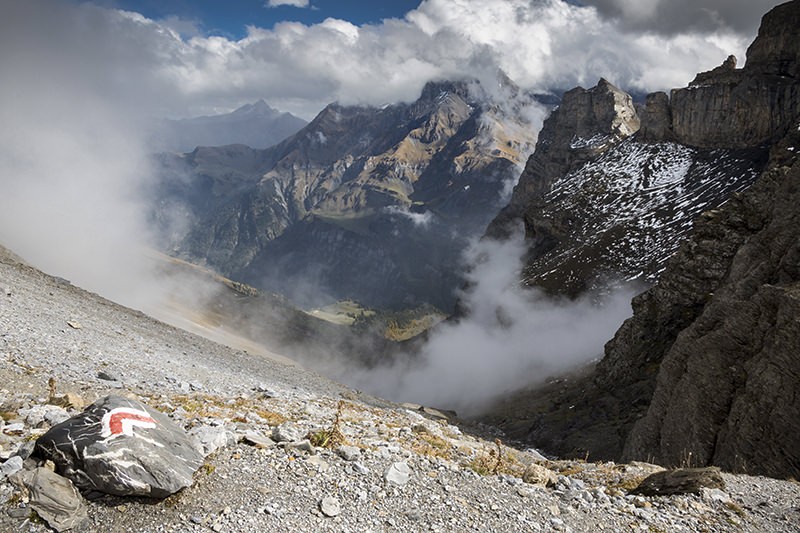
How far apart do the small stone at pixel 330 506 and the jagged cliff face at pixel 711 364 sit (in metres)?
21.0

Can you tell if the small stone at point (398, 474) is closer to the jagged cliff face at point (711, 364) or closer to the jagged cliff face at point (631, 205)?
the jagged cliff face at point (711, 364)

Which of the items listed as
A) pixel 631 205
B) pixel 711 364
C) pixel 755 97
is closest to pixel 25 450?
pixel 711 364

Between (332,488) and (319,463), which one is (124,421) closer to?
(319,463)

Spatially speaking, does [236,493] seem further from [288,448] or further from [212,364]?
[212,364]

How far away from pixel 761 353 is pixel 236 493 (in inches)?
1092

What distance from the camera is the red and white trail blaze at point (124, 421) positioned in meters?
9.16

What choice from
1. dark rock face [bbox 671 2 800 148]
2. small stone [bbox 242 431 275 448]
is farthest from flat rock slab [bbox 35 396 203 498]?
dark rock face [bbox 671 2 800 148]

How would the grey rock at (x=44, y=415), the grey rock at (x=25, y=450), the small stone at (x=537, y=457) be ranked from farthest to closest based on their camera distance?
the small stone at (x=537, y=457) < the grey rock at (x=44, y=415) < the grey rock at (x=25, y=450)

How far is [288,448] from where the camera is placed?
11.4 m

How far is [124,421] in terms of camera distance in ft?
31.2

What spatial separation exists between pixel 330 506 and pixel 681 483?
372 inches

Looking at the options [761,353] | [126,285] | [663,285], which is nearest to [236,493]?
[761,353]

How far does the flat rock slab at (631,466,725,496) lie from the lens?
1259 cm

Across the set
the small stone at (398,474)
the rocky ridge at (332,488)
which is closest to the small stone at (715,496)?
the rocky ridge at (332,488)
